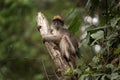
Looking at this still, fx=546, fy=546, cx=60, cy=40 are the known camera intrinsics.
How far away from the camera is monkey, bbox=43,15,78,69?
8.59 m

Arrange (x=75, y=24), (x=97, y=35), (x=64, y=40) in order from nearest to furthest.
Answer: (x=97, y=35), (x=75, y=24), (x=64, y=40)

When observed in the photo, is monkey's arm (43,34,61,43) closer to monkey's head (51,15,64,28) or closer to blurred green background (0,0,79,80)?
monkey's head (51,15,64,28)

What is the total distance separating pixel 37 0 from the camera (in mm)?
16047

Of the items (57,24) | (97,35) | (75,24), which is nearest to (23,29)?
(57,24)

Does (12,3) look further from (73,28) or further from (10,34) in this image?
(73,28)

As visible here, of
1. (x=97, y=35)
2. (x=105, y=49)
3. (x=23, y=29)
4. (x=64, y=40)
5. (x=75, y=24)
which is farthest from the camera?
(x=23, y=29)

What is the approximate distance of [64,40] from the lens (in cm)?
916

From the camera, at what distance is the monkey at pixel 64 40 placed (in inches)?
338

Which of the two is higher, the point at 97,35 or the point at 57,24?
the point at 57,24

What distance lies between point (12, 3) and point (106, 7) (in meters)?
7.48

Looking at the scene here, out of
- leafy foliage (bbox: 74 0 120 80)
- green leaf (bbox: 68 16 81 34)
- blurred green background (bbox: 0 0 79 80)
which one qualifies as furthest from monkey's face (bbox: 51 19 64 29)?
blurred green background (bbox: 0 0 79 80)

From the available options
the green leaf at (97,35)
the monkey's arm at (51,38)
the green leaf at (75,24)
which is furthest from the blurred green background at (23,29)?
the green leaf at (97,35)

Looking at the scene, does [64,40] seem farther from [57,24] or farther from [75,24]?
[75,24]

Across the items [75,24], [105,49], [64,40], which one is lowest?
[105,49]
